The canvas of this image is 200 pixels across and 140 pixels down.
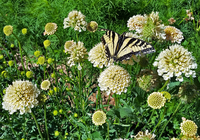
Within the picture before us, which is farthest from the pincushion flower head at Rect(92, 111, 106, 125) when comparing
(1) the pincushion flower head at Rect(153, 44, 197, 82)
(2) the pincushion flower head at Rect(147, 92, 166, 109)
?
(1) the pincushion flower head at Rect(153, 44, 197, 82)

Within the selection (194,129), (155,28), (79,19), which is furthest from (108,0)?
(194,129)

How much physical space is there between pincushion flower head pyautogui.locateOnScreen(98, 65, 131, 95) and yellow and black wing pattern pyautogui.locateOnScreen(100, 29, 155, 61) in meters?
0.19

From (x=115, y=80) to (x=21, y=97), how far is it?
86 cm

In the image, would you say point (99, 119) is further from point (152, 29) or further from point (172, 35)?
point (172, 35)

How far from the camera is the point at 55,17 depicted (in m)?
3.88

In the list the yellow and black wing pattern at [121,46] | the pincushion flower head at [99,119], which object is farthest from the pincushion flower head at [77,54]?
the pincushion flower head at [99,119]

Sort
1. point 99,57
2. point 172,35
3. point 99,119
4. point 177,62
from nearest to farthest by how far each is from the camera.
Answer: point 177,62 → point 99,119 → point 99,57 → point 172,35

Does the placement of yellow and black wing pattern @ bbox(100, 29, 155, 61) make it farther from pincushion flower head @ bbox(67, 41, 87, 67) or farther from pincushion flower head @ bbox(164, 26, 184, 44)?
pincushion flower head @ bbox(164, 26, 184, 44)

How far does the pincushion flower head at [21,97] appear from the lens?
1.60 m

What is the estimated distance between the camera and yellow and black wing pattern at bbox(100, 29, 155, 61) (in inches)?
68.4

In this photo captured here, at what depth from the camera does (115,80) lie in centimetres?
168

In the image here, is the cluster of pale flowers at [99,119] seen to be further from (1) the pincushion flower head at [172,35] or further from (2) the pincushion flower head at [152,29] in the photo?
(1) the pincushion flower head at [172,35]

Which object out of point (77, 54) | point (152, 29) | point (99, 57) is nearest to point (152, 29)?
point (152, 29)

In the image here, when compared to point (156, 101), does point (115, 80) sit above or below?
above
